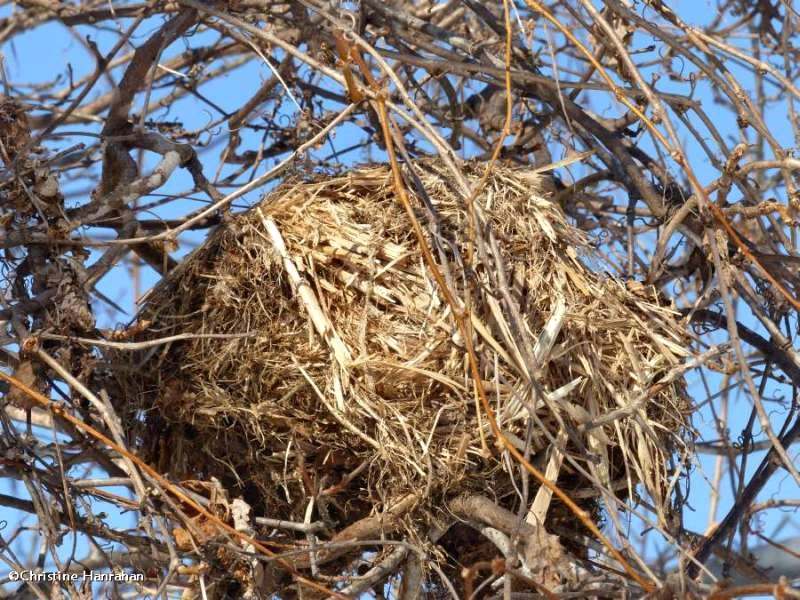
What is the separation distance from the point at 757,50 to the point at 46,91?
2.79 m

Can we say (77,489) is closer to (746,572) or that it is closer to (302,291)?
(302,291)

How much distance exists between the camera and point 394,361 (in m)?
2.86

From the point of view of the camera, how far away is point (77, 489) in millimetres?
2885

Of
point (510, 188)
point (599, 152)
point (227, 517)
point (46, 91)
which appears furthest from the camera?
point (46, 91)

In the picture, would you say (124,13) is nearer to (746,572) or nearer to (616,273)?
(616,273)

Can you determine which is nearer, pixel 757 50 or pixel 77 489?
pixel 77 489

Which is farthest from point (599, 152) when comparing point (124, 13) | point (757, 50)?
point (124, 13)

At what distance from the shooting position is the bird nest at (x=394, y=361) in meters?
2.81

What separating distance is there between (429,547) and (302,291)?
2.24ft

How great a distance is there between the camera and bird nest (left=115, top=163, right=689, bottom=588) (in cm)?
281

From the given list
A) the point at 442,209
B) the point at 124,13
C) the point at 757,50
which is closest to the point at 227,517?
the point at 442,209

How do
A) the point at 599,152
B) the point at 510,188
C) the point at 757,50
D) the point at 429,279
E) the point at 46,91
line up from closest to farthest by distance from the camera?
the point at 429,279, the point at 510,188, the point at 599,152, the point at 757,50, the point at 46,91

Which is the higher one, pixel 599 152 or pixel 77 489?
pixel 599 152

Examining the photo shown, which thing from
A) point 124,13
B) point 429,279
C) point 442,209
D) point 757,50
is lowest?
point 429,279
